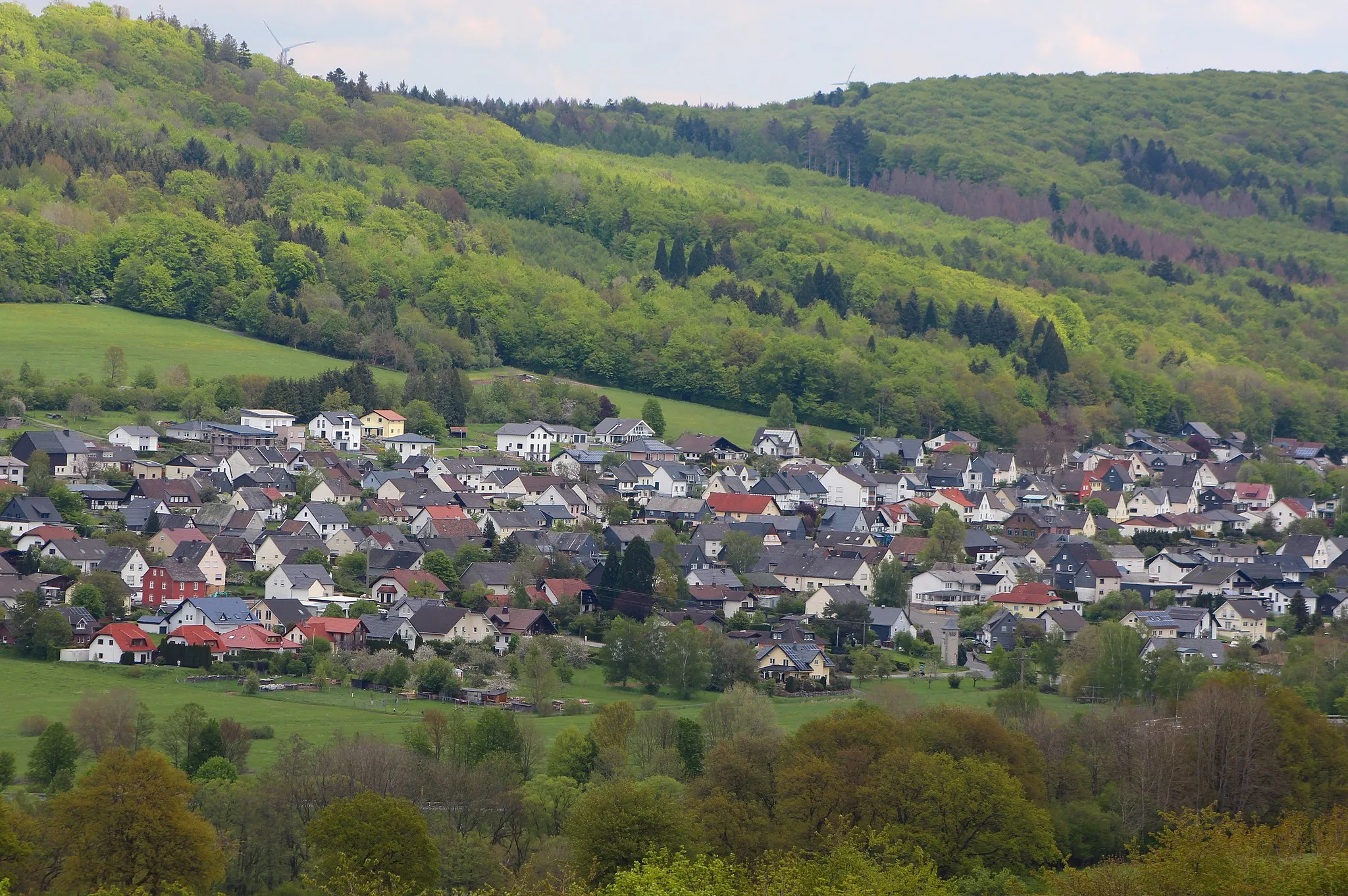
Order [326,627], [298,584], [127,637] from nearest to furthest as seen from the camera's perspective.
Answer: [127,637]
[326,627]
[298,584]

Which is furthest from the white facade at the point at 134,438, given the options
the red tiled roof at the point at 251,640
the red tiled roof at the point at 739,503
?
the red tiled roof at the point at 251,640

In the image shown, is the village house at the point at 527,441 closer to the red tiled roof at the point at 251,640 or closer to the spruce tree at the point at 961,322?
the red tiled roof at the point at 251,640

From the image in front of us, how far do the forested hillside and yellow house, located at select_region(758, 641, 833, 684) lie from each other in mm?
34773

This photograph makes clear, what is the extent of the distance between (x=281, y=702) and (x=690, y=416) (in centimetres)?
4074

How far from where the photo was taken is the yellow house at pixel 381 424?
6412cm

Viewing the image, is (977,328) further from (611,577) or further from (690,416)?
(611,577)

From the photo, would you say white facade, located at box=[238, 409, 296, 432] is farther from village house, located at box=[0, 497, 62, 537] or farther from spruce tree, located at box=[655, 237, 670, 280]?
spruce tree, located at box=[655, 237, 670, 280]

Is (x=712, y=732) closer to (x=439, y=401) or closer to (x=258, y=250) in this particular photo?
(x=439, y=401)

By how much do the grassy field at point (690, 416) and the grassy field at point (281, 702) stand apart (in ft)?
103

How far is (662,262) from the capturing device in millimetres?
99500

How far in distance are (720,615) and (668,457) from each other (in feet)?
64.1

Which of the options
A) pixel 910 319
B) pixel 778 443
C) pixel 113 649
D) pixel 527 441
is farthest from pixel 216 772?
pixel 910 319

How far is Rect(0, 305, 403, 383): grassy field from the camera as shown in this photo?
6681 centimetres

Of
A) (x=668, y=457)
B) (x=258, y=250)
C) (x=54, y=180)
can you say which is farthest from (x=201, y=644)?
(x=54, y=180)
